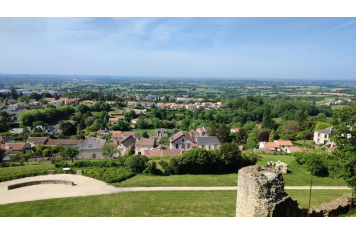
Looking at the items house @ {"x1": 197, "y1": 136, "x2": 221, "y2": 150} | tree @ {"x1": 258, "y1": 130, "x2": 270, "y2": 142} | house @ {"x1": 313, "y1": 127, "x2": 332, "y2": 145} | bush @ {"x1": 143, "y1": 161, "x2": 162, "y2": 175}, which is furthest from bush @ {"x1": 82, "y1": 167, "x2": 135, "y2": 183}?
house @ {"x1": 313, "y1": 127, "x2": 332, "y2": 145}

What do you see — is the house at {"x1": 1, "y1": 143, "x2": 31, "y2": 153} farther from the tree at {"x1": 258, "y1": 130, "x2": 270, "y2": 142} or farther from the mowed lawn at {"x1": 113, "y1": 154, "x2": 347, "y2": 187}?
the tree at {"x1": 258, "y1": 130, "x2": 270, "y2": 142}

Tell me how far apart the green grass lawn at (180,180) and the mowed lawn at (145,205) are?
1773 millimetres

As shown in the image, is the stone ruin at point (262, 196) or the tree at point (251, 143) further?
the tree at point (251, 143)

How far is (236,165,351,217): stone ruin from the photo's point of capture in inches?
324

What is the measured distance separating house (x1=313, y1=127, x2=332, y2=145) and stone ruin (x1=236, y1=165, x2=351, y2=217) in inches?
Result: 1414

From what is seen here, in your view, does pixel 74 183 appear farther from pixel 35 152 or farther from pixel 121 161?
pixel 35 152

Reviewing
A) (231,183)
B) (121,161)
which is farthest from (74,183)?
(231,183)

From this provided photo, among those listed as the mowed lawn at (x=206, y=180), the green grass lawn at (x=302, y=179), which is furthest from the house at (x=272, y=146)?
the mowed lawn at (x=206, y=180)

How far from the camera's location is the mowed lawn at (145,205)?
14.0m

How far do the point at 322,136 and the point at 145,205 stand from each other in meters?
36.1

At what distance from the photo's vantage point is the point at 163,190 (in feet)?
58.3

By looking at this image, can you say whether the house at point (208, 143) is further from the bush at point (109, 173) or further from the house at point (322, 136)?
the house at point (322, 136)

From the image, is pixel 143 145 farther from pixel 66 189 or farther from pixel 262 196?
pixel 262 196
